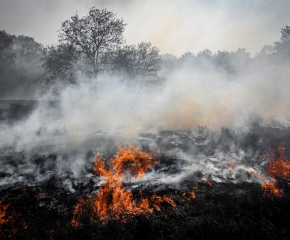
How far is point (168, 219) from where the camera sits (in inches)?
157

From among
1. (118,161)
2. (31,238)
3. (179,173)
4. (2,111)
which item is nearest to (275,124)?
(179,173)

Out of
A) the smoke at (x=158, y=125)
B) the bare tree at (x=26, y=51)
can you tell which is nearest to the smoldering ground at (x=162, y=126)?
the smoke at (x=158, y=125)

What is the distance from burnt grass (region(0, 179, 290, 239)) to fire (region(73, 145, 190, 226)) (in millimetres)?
254

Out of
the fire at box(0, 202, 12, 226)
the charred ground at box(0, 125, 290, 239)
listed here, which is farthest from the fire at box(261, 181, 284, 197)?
the fire at box(0, 202, 12, 226)

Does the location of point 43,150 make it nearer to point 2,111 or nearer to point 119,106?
point 119,106

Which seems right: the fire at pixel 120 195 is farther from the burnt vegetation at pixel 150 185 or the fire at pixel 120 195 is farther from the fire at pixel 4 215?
the fire at pixel 4 215

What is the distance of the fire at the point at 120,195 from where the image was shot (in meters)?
4.41

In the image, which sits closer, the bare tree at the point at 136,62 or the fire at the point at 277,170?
the fire at the point at 277,170

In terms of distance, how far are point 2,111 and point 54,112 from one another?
16.7 ft

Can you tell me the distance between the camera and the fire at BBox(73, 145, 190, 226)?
4.41 metres

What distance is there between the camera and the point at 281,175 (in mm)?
6246

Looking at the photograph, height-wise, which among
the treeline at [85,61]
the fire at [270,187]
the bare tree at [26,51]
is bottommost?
the fire at [270,187]

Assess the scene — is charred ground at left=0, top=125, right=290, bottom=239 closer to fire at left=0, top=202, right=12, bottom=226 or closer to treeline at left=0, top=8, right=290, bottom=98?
fire at left=0, top=202, right=12, bottom=226

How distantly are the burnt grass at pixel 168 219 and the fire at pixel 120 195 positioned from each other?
0.83 ft
